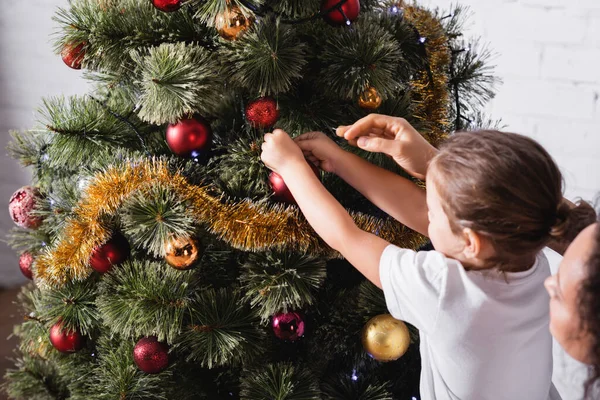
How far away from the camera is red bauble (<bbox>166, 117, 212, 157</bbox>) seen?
2.49 ft

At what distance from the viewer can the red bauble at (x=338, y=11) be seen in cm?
76

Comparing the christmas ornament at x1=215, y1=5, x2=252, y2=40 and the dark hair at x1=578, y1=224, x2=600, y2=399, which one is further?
the christmas ornament at x1=215, y1=5, x2=252, y2=40

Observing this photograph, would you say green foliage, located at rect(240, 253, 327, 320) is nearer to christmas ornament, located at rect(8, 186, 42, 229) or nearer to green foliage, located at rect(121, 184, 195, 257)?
green foliage, located at rect(121, 184, 195, 257)

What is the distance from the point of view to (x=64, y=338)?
2.92 feet

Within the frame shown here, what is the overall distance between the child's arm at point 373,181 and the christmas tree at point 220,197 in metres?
0.03

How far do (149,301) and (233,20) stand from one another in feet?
1.21

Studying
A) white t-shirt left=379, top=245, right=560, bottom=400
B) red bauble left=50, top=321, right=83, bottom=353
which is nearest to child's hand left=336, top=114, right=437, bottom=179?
white t-shirt left=379, top=245, right=560, bottom=400

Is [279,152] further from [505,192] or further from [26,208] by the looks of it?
[26,208]

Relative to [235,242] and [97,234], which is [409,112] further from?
[97,234]

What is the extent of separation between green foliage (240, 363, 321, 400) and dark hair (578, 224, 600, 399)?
35 centimetres

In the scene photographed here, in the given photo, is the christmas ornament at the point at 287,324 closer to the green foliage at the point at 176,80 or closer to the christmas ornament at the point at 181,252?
the christmas ornament at the point at 181,252

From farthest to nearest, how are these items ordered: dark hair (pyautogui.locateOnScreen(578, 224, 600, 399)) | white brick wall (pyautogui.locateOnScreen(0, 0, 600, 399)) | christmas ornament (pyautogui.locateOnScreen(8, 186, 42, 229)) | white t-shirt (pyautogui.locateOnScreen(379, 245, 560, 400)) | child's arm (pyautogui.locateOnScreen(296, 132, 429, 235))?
white brick wall (pyautogui.locateOnScreen(0, 0, 600, 399)) → christmas ornament (pyautogui.locateOnScreen(8, 186, 42, 229)) → child's arm (pyautogui.locateOnScreen(296, 132, 429, 235)) → white t-shirt (pyautogui.locateOnScreen(379, 245, 560, 400)) → dark hair (pyautogui.locateOnScreen(578, 224, 600, 399))

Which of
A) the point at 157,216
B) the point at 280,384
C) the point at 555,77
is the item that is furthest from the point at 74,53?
the point at 555,77

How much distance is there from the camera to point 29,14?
1.67 metres
